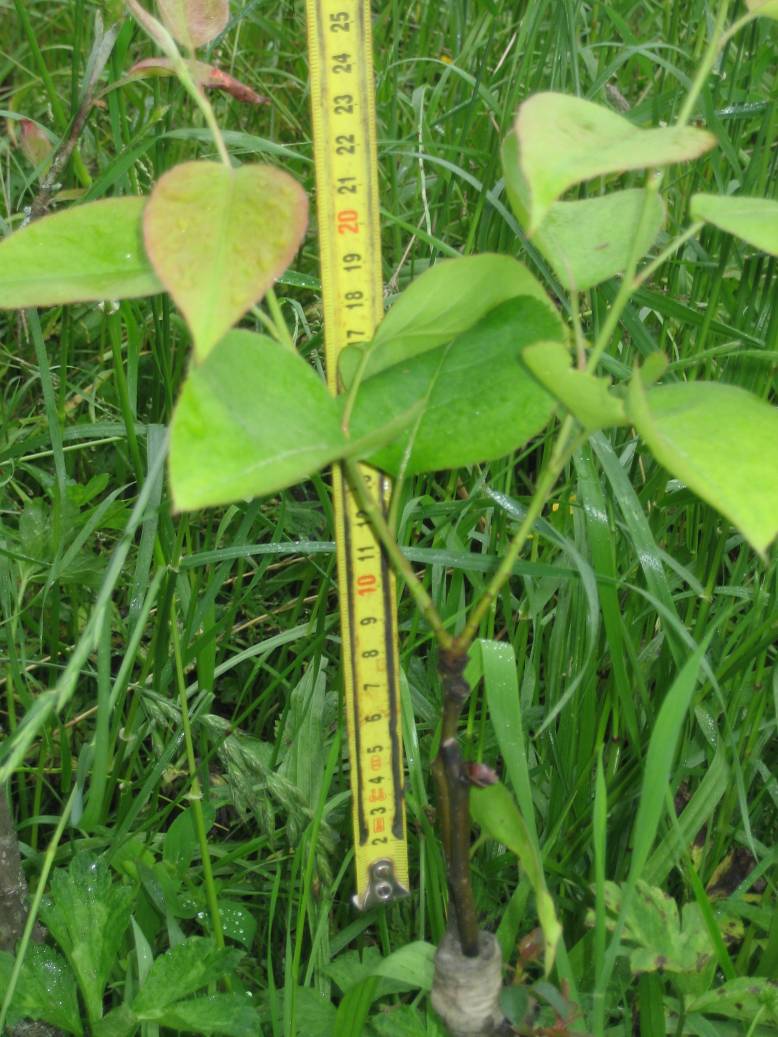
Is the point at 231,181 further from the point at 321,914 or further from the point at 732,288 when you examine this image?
the point at 732,288

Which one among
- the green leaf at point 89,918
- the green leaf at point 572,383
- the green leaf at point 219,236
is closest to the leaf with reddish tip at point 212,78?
the green leaf at point 219,236

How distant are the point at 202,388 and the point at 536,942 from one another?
518mm

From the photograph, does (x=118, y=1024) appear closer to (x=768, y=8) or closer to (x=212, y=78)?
(x=212, y=78)

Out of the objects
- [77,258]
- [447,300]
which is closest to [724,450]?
[447,300]

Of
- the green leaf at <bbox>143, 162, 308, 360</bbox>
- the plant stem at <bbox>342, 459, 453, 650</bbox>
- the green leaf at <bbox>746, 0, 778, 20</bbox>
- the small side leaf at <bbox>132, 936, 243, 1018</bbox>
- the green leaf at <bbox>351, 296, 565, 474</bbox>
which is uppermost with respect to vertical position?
the green leaf at <bbox>746, 0, 778, 20</bbox>

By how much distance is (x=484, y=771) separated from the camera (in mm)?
632

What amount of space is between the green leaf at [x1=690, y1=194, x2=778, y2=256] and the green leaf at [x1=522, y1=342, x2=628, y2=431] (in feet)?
0.30

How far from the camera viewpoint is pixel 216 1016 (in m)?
0.84

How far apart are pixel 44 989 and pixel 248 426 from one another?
612mm

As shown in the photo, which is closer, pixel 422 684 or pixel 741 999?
pixel 741 999

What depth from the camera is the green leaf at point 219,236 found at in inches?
18.3

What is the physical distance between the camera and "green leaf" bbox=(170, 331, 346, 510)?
1.51 feet

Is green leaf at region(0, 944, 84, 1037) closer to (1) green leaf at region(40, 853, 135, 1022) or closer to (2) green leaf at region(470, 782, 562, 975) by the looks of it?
(1) green leaf at region(40, 853, 135, 1022)

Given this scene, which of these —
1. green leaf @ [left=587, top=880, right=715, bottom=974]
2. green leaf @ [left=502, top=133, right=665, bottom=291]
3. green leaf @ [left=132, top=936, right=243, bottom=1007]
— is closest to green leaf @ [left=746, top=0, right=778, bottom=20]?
green leaf @ [left=502, top=133, right=665, bottom=291]
